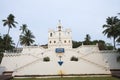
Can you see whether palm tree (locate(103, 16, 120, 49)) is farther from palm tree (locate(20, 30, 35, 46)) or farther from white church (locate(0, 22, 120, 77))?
palm tree (locate(20, 30, 35, 46))

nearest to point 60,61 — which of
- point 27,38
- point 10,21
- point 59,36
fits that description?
point 10,21

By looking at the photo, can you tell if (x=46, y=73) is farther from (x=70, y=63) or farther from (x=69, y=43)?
(x=69, y=43)

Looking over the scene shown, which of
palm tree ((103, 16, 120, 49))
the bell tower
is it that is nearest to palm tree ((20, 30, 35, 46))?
the bell tower

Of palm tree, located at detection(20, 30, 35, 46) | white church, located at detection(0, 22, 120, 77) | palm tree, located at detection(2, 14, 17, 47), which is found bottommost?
white church, located at detection(0, 22, 120, 77)

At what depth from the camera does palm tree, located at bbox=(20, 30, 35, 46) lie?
58987 millimetres

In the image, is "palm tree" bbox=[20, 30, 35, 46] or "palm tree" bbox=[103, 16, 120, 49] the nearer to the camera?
"palm tree" bbox=[103, 16, 120, 49]

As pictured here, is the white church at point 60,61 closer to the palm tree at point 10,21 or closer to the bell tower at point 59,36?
the bell tower at point 59,36

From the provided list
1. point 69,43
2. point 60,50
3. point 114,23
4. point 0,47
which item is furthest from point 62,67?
point 69,43

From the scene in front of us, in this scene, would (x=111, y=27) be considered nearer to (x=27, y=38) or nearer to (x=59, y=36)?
(x=59, y=36)

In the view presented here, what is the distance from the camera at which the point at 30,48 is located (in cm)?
5034

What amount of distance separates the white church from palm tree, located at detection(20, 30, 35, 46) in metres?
6.18

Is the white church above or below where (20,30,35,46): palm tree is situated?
below

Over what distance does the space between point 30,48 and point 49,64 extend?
2001 centimetres

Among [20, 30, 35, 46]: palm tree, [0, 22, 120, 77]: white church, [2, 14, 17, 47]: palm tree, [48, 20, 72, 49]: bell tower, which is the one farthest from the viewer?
[48, 20, 72, 49]: bell tower
